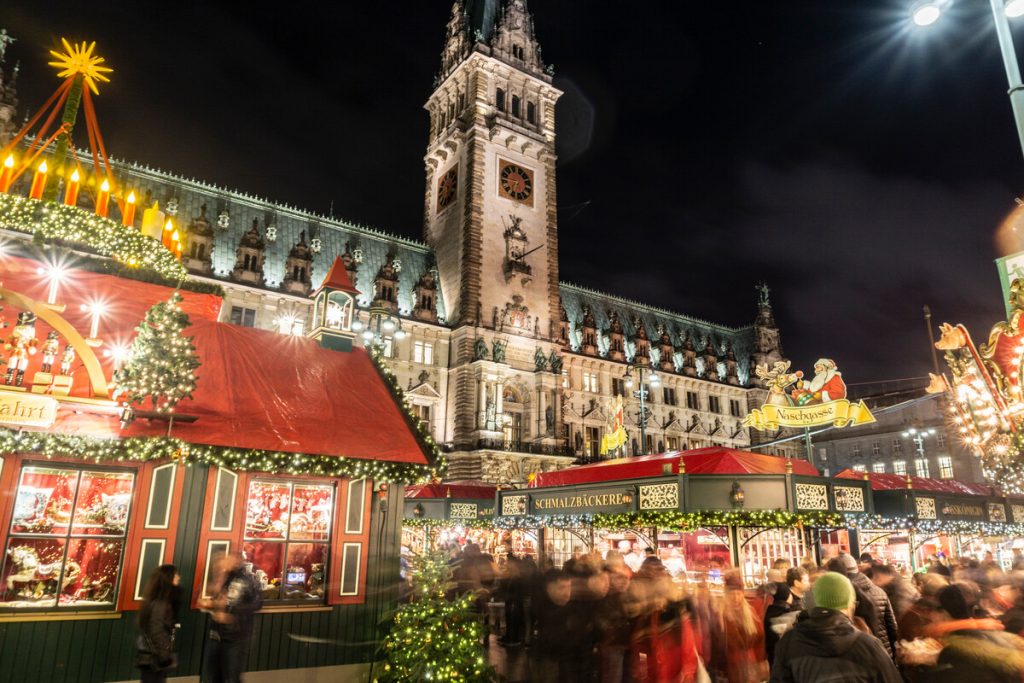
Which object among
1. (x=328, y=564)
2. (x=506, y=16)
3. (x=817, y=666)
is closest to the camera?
(x=817, y=666)

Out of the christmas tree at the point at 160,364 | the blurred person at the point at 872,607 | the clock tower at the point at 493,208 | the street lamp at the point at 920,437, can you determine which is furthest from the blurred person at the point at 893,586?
the street lamp at the point at 920,437

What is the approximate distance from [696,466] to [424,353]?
110 feet

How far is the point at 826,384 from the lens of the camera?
19.2 m

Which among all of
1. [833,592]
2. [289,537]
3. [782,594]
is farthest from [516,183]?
[833,592]

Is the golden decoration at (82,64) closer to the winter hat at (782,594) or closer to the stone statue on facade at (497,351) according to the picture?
the winter hat at (782,594)

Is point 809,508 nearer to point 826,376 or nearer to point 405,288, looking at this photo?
point 826,376

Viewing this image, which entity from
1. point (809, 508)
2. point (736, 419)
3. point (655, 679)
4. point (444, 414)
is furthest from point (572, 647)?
point (736, 419)

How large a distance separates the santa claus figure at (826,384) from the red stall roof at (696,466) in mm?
2198

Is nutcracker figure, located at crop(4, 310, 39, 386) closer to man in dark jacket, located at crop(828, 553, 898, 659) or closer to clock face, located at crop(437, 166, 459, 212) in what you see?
man in dark jacket, located at crop(828, 553, 898, 659)

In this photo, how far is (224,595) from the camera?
8383mm

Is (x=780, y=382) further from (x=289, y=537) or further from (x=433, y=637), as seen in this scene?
(x=289, y=537)

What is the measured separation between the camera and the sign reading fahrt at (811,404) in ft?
60.7

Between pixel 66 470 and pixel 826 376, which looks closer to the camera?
pixel 66 470

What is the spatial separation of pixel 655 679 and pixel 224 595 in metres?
5.40
